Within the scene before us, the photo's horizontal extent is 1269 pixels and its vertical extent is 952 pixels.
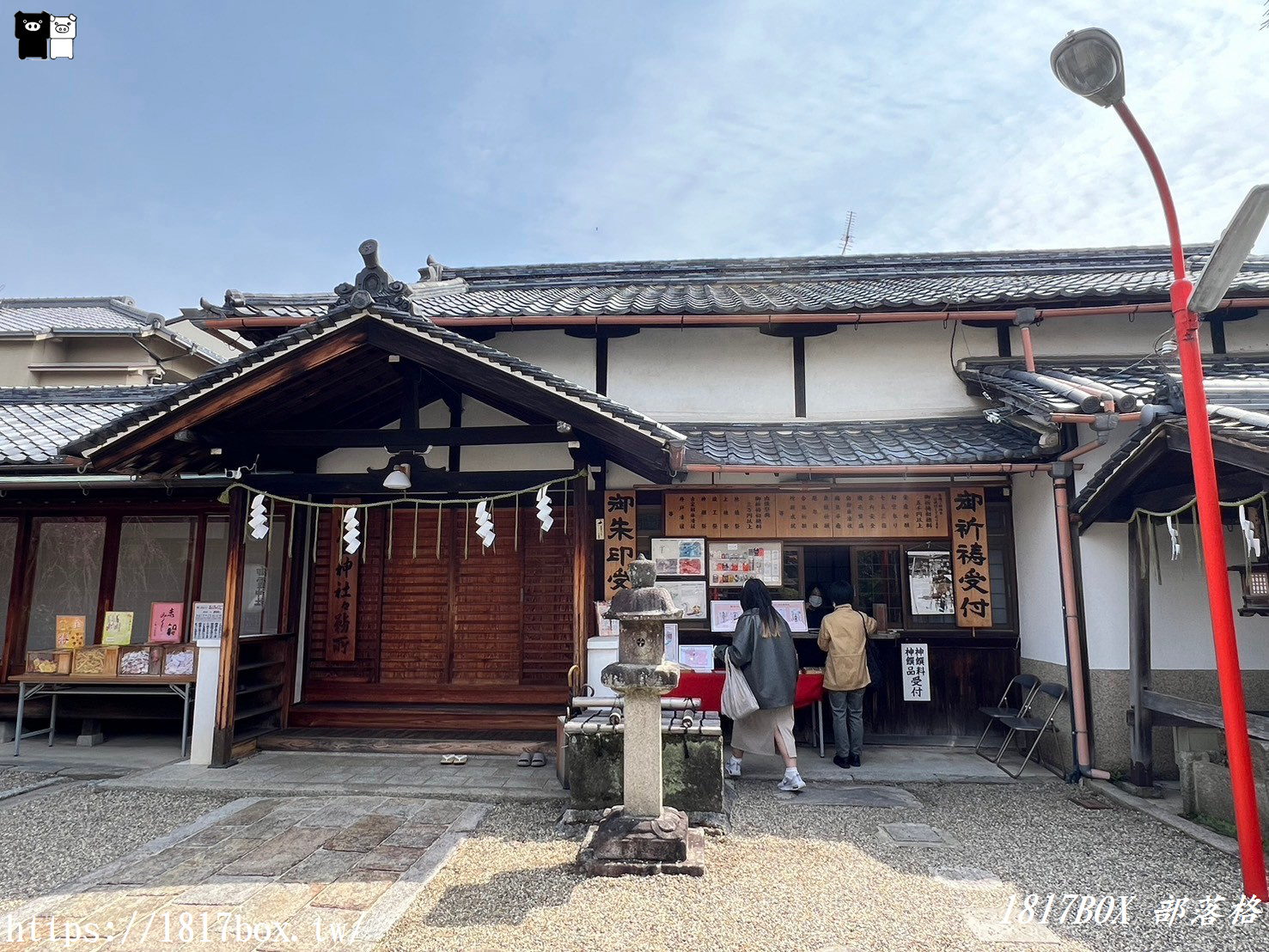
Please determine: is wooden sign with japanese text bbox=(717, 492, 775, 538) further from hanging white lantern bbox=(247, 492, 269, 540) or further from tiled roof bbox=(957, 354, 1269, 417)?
hanging white lantern bbox=(247, 492, 269, 540)

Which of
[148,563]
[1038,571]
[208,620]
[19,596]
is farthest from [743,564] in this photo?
[19,596]

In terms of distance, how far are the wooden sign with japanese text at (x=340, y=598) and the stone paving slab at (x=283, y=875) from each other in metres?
2.95

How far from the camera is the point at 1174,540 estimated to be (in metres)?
6.54

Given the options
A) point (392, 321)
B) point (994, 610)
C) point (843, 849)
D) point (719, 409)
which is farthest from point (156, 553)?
point (994, 610)

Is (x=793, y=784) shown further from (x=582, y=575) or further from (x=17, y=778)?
(x=17, y=778)

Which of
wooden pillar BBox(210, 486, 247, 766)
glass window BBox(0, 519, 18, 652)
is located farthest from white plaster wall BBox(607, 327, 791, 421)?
glass window BBox(0, 519, 18, 652)

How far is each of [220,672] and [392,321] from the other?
15.1 feet

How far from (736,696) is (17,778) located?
8.05m

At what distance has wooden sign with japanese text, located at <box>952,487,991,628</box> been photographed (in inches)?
353

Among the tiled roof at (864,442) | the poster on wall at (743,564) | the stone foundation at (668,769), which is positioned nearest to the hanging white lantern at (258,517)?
the stone foundation at (668,769)

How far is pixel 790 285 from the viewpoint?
12797 mm

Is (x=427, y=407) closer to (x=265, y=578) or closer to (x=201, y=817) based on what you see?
(x=265, y=578)

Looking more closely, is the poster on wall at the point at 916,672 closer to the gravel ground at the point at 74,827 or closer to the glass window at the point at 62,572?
the gravel ground at the point at 74,827

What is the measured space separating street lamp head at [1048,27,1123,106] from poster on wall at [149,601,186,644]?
37.3 feet
